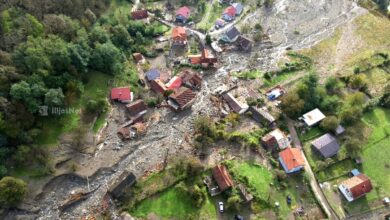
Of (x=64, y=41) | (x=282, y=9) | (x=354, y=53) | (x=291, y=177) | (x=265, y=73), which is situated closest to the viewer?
(x=291, y=177)

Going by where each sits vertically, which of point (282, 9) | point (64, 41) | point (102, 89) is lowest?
point (102, 89)

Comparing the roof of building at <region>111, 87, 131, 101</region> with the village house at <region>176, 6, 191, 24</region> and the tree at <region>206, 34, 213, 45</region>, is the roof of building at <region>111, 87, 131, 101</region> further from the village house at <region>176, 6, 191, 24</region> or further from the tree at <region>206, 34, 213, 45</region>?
the village house at <region>176, 6, 191, 24</region>

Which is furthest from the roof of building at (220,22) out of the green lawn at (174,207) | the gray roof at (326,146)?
the green lawn at (174,207)

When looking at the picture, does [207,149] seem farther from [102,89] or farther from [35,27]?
[35,27]

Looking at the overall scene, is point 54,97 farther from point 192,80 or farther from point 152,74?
point 192,80

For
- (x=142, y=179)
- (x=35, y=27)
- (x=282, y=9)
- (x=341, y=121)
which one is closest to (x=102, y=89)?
(x=35, y=27)

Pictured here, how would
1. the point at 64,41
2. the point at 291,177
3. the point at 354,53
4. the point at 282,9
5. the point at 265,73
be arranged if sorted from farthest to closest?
the point at 282,9 < the point at 354,53 < the point at 265,73 < the point at 64,41 < the point at 291,177

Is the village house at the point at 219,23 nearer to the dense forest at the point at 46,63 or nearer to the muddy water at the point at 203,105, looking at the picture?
the muddy water at the point at 203,105

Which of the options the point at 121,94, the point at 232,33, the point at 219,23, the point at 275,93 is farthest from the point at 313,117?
the point at 121,94
